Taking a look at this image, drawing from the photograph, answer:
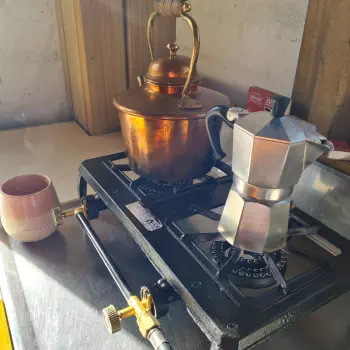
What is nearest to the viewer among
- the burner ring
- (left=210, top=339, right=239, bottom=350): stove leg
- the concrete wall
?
(left=210, top=339, right=239, bottom=350): stove leg

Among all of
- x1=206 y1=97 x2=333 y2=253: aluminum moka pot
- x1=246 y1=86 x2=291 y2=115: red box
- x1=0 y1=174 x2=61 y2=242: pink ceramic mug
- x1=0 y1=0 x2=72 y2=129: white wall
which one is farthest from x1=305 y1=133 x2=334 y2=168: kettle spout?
x1=0 y1=0 x2=72 y2=129: white wall

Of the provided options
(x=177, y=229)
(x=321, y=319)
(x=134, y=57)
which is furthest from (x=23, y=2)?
(x=321, y=319)

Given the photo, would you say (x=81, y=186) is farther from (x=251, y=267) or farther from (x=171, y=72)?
(x=251, y=267)

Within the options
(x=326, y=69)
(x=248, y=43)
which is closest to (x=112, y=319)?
(x=326, y=69)

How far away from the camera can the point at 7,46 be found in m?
1.34

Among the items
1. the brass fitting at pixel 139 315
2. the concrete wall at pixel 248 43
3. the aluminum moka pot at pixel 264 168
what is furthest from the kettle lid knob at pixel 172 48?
the brass fitting at pixel 139 315

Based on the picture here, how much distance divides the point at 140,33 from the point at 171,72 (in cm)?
73

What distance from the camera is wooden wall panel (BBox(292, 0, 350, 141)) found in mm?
659

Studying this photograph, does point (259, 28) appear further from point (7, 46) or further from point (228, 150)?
point (7, 46)

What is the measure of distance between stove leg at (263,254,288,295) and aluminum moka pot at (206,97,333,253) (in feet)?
0.05

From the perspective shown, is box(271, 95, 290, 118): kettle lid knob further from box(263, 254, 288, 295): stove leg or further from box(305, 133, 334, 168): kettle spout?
box(263, 254, 288, 295): stove leg

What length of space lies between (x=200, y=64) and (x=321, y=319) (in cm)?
84

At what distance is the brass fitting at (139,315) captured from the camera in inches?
18.3

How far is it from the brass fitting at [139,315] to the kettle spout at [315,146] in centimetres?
28
